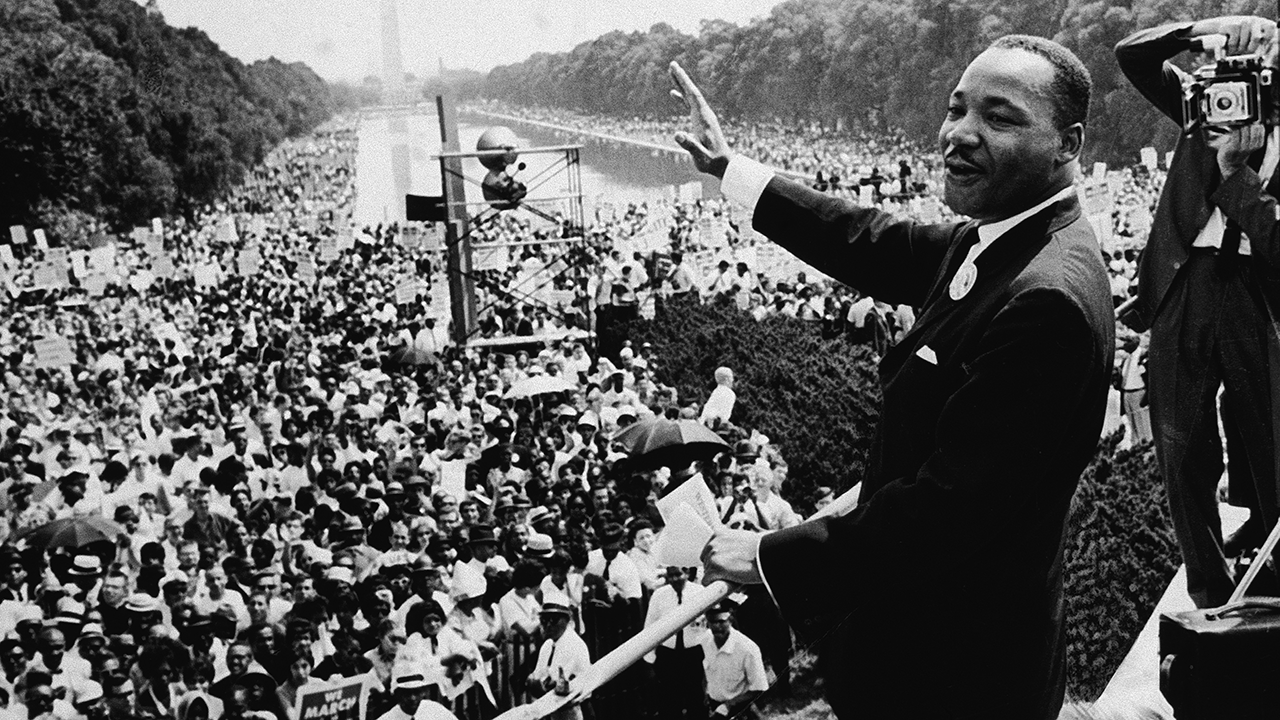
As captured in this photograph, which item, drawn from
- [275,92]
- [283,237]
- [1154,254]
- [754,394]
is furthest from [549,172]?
[1154,254]

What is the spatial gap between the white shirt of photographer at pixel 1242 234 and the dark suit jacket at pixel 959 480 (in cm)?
93

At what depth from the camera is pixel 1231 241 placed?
2570 millimetres

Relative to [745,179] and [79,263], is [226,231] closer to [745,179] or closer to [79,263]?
[79,263]

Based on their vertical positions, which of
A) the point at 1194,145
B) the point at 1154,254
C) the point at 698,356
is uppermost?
the point at 1194,145

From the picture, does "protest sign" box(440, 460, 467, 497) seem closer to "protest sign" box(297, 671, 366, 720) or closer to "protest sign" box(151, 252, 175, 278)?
"protest sign" box(297, 671, 366, 720)

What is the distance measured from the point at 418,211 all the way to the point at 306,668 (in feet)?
31.2

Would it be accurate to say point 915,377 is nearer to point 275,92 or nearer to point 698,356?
point 698,356

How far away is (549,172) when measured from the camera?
15.4 meters

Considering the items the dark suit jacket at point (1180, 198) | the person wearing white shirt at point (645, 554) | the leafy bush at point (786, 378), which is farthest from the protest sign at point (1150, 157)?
the person wearing white shirt at point (645, 554)

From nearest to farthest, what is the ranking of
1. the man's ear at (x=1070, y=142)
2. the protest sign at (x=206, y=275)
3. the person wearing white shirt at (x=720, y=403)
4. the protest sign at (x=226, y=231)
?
the man's ear at (x=1070, y=142), the person wearing white shirt at (x=720, y=403), the protest sign at (x=206, y=275), the protest sign at (x=226, y=231)

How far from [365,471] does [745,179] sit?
642 centimetres

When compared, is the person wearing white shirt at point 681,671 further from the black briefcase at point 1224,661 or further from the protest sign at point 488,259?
the protest sign at point 488,259

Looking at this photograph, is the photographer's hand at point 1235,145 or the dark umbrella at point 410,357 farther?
the dark umbrella at point 410,357

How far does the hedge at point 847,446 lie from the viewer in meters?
3.71
